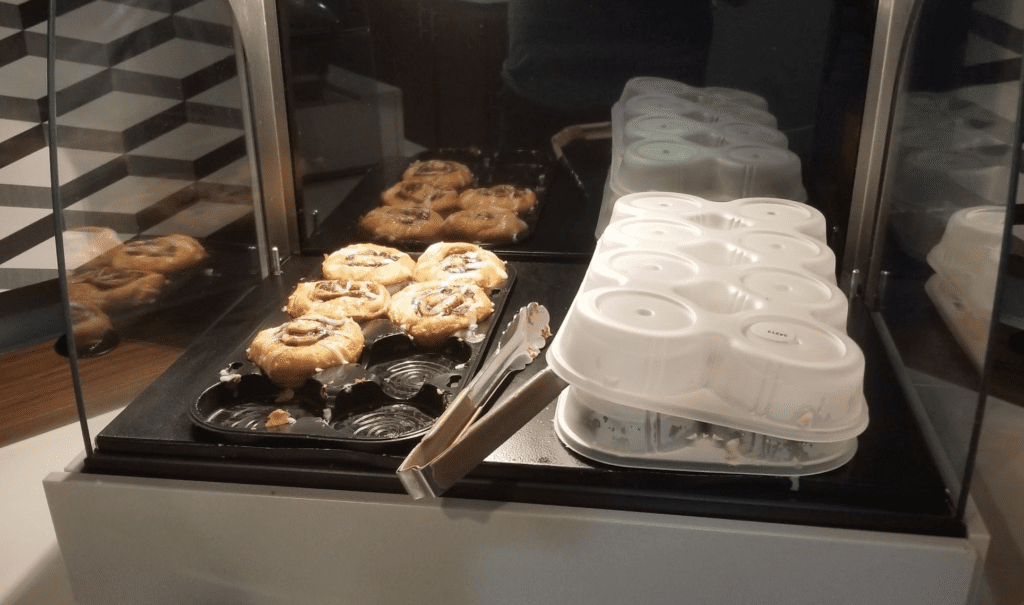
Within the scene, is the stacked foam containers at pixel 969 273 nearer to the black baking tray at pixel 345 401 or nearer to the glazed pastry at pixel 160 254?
the black baking tray at pixel 345 401

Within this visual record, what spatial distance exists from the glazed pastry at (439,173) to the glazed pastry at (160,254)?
364mm

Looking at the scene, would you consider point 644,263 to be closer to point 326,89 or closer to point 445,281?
point 445,281

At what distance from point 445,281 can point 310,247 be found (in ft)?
1.04

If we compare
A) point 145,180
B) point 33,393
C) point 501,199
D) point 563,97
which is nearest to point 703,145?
point 563,97

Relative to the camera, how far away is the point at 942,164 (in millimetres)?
891

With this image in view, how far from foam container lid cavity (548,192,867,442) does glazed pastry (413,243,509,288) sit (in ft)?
0.90

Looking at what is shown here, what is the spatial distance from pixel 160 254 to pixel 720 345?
0.65 m

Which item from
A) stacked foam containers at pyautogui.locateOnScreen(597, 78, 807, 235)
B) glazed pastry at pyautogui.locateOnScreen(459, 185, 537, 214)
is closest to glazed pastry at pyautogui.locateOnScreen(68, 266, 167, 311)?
glazed pastry at pyautogui.locateOnScreen(459, 185, 537, 214)

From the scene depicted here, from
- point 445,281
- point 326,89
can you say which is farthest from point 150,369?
point 326,89

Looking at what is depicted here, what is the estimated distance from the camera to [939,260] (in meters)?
0.86

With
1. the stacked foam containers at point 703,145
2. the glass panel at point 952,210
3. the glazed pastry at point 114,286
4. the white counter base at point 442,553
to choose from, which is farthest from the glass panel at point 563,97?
the white counter base at point 442,553

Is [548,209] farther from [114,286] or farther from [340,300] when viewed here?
[114,286]

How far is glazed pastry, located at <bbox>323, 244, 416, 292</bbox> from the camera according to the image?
1186 mm

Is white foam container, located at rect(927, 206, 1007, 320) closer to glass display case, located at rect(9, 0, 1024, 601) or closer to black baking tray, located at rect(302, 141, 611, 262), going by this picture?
glass display case, located at rect(9, 0, 1024, 601)
